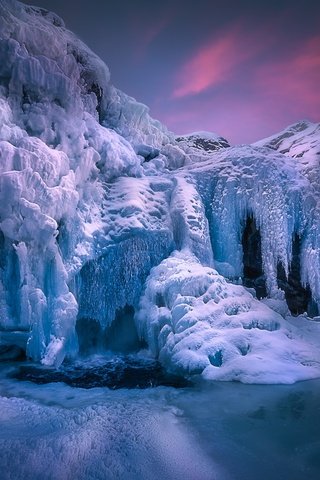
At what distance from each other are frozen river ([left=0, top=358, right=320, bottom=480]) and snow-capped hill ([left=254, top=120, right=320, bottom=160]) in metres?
10.7

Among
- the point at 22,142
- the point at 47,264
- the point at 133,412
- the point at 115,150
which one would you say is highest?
the point at 115,150

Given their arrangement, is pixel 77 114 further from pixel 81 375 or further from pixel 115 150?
pixel 81 375

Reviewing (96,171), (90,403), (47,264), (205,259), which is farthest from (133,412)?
(96,171)

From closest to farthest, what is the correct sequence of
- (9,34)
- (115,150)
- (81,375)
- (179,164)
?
(81,375) → (9,34) → (115,150) → (179,164)

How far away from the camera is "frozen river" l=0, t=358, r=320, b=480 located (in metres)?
3.73

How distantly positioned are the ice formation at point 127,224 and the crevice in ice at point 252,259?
1.58ft

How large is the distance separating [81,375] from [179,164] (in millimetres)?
10289

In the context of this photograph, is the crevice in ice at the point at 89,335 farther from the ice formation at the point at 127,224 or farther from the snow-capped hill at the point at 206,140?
the snow-capped hill at the point at 206,140

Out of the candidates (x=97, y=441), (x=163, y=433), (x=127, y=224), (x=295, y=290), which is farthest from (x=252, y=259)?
(x=97, y=441)

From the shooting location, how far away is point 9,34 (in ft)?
32.4

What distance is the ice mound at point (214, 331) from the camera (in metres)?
7.54

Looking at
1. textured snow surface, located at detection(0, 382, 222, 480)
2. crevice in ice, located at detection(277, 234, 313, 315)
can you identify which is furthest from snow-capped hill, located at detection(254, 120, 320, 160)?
textured snow surface, located at detection(0, 382, 222, 480)

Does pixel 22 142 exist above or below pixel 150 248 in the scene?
above

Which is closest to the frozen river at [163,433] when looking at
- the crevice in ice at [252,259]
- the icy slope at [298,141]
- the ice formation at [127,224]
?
the ice formation at [127,224]
